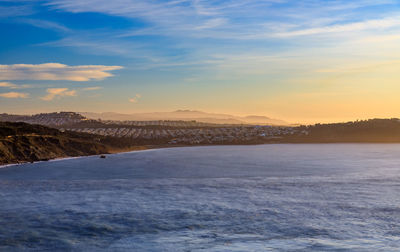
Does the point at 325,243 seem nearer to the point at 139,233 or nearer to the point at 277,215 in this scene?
the point at 277,215

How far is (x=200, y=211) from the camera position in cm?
1606

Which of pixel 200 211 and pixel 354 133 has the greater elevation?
pixel 354 133

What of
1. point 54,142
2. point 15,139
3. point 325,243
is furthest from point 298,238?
point 54,142

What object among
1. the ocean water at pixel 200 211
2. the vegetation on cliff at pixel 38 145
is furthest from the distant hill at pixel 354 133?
the ocean water at pixel 200 211

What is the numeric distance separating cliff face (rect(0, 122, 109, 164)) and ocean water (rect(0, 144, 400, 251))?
1075 cm

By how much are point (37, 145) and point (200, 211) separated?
3006 centimetres

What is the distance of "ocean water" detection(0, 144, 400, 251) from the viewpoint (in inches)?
479

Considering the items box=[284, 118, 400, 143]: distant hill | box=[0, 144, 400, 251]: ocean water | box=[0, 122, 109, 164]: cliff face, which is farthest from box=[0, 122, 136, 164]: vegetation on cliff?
box=[284, 118, 400, 143]: distant hill

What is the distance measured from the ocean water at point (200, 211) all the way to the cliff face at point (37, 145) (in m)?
10.8

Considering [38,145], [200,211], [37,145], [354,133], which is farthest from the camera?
[354,133]

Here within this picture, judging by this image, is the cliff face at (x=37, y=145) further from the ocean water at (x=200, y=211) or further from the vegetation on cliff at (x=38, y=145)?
the ocean water at (x=200, y=211)

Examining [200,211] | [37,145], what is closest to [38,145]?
[37,145]

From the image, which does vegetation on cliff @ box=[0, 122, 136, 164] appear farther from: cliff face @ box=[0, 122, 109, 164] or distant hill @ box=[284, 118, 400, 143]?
distant hill @ box=[284, 118, 400, 143]

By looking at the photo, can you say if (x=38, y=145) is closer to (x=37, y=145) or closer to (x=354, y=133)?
(x=37, y=145)
